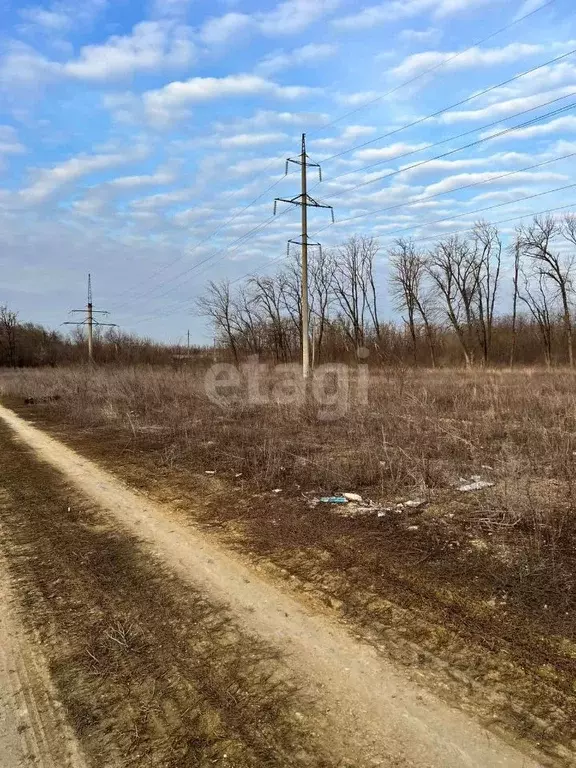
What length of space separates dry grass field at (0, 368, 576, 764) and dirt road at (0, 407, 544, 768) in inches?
6.4

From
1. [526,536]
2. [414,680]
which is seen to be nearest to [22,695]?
[414,680]

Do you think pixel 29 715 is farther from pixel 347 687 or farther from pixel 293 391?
pixel 293 391

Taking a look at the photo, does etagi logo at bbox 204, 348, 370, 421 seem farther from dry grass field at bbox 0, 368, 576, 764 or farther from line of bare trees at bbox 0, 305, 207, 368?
line of bare trees at bbox 0, 305, 207, 368

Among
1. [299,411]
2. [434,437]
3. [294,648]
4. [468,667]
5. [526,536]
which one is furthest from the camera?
[299,411]

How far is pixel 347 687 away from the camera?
110 inches

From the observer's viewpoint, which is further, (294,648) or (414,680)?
(294,648)

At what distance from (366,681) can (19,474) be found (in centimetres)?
768

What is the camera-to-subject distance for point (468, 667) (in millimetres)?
2926

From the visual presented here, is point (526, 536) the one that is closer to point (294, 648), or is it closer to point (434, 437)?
point (294, 648)

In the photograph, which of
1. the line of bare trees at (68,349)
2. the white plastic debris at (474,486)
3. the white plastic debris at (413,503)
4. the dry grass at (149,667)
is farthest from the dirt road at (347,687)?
the line of bare trees at (68,349)

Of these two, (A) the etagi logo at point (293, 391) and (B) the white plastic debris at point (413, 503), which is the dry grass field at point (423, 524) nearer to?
(B) the white plastic debris at point (413, 503)

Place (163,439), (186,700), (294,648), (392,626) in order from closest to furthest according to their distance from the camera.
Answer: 1. (186,700)
2. (294,648)
3. (392,626)
4. (163,439)

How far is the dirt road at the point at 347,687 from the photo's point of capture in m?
2.30

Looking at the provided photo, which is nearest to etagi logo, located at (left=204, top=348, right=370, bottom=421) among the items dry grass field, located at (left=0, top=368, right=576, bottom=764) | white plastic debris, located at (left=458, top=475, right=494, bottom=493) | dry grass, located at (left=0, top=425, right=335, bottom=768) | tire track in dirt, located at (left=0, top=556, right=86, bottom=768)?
dry grass field, located at (left=0, top=368, right=576, bottom=764)
